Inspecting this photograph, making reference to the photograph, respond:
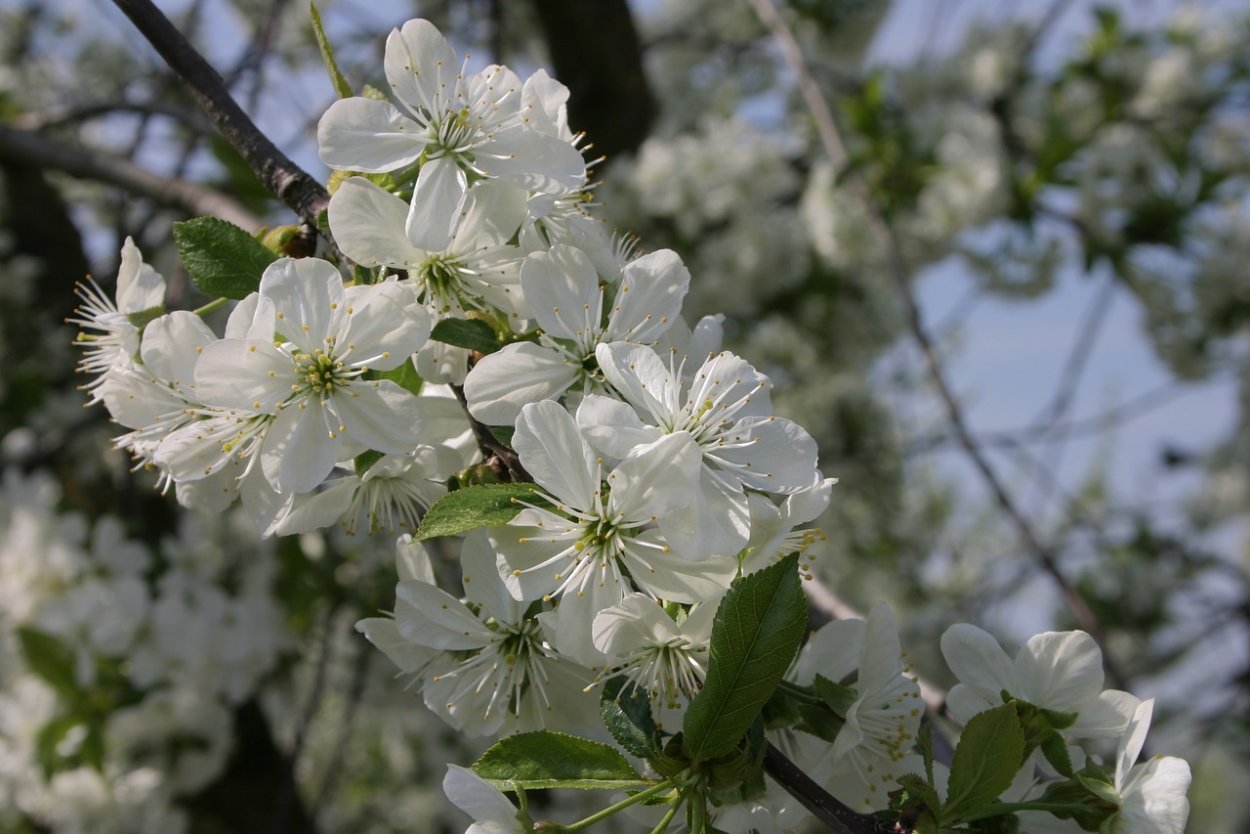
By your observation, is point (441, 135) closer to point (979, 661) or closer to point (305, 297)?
point (305, 297)

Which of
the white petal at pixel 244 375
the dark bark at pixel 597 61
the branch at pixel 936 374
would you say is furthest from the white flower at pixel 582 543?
the dark bark at pixel 597 61

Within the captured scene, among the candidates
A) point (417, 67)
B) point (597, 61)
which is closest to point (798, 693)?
point (417, 67)

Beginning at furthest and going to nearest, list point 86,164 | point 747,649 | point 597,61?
point 597,61 → point 86,164 → point 747,649

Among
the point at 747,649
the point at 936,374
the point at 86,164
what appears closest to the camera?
the point at 747,649

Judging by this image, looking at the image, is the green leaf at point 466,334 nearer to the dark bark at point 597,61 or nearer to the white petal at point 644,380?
the white petal at point 644,380

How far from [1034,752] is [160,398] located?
75cm

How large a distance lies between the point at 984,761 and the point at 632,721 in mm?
246

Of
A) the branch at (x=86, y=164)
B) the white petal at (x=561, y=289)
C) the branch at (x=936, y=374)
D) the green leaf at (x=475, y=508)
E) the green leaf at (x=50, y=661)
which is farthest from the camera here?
the green leaf at (x=50, y=661)

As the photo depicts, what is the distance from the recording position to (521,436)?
0.68 m

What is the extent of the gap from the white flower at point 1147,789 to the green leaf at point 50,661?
6.12ft

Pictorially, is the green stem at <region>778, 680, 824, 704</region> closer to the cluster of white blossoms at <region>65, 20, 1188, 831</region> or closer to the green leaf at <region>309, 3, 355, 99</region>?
the cluster of white blossoms at <region>65, 20, 1188, 831</region>

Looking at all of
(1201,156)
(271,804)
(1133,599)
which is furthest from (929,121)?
(271,804)

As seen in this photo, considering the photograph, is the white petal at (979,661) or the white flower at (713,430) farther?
the white petal at (979,661)

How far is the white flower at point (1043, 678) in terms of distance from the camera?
0.81 metres
